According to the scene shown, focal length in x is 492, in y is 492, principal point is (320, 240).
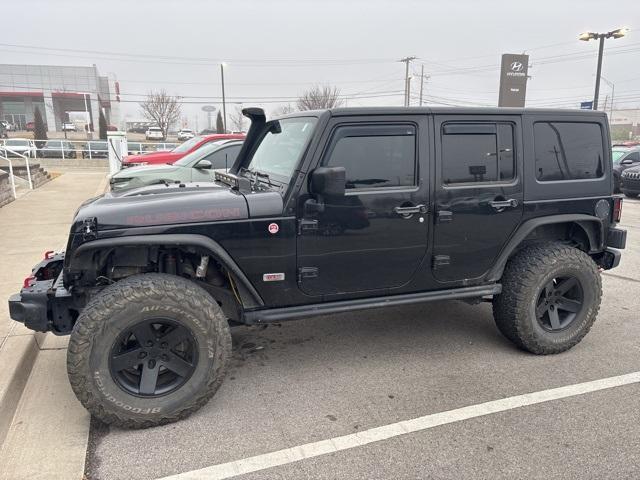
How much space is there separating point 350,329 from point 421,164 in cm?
181

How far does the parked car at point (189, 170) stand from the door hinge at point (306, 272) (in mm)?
4923

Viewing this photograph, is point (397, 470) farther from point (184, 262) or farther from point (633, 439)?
point (184, 262)

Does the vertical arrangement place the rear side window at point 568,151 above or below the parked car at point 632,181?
above

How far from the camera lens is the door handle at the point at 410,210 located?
344 centimetres

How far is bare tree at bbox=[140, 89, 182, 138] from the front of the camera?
61.2 meters

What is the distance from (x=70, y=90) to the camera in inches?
2717

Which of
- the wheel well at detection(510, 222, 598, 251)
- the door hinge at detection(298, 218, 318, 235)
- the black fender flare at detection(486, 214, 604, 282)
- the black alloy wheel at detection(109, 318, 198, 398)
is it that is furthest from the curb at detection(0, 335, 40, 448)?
the wheel well at detection(510, 222, 598, 251)

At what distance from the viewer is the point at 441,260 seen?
3.67m

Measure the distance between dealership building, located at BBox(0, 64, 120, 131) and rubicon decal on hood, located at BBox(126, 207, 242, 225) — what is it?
68.1m

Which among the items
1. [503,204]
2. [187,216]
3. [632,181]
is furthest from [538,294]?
[632,181]

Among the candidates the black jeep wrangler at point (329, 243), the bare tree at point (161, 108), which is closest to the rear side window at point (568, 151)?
the black jeep wrangler at point (329, 243)

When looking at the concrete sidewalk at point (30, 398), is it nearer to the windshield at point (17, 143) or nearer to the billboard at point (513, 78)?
the windshield at point (17, 143)

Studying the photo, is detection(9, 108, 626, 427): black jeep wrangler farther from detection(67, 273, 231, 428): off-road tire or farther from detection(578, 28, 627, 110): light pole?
→ detection(578, 28, 627, 110): light pole

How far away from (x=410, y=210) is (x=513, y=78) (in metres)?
34.1
